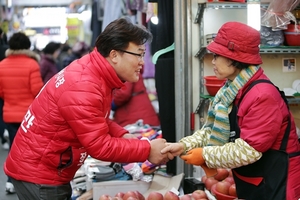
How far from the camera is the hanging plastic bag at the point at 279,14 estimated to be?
4617 mm

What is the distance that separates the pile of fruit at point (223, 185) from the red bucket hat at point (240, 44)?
1536 millimetres

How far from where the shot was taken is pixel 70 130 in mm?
3074

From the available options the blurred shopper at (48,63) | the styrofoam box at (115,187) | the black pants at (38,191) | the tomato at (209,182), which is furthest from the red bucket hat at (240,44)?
the blurred shopper at (48,63)

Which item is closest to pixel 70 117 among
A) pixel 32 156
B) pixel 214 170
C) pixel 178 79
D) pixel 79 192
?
pixel 32 156

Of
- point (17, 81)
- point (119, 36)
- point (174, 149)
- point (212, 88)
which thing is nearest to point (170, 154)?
point (174, 149)

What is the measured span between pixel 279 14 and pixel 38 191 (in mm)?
2765

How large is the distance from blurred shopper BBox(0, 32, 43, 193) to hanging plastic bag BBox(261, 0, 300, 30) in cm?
318

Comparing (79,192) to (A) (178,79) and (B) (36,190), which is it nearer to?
(A) (178,79)

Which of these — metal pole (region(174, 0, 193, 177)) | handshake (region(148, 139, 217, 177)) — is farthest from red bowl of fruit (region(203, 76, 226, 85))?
handshake (region(148, 139, 217, 177))

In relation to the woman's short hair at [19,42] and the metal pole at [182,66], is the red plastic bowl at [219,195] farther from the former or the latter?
the woman's short hair at [19,42]

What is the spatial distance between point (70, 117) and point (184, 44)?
2.47 m

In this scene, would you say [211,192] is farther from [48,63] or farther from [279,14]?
[48,63]

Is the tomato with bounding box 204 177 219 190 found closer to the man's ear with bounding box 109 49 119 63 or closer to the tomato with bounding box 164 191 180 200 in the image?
the tomato with bounding box 164 191 180 200

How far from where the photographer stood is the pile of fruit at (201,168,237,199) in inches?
168
